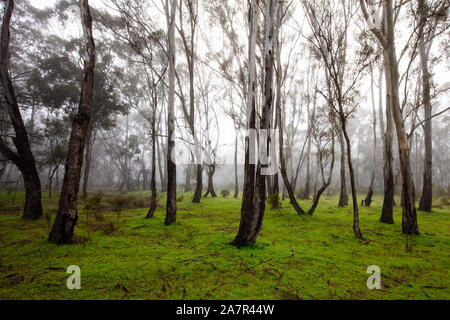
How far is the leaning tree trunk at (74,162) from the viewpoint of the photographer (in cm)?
343

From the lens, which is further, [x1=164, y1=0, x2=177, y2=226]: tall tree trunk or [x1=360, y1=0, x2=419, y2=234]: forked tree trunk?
[x1=164, y1=0, x2=177, y2=226]: tall tree trunk

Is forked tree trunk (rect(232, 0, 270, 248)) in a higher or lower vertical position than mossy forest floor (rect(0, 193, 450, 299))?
higher

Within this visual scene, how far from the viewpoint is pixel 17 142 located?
5219 millimetres

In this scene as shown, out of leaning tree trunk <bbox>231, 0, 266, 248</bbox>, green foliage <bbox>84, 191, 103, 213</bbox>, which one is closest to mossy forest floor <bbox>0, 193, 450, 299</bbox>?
leaning tree trunk <bbox>231, 0, 266, 248</bbox>

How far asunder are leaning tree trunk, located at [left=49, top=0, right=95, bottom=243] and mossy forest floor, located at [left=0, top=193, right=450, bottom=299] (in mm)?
275

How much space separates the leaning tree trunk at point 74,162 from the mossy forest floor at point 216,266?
28 centimetres

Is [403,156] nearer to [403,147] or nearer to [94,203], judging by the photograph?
[403,147]

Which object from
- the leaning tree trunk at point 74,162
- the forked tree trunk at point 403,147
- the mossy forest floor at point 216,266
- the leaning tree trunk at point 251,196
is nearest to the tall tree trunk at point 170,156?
the mossy forest floor at point 216,266

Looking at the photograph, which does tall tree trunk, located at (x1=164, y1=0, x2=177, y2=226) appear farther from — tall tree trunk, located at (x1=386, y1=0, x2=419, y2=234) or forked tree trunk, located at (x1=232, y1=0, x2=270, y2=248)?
tall tree trunk, located at (x1=386, y1=0, x2=419, y2=234)

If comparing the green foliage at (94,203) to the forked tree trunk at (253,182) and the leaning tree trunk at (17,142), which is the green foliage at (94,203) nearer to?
the leaning tree trunk at (17,142)

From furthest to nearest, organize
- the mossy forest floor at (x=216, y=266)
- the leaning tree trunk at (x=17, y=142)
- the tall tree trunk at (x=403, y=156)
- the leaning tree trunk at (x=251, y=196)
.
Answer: the leaning tree trunk at (x=17, y=142), the tall tree trunk at (x=403, y=156), the leaning tree trunk at (x=251, y=196), the mossy forest floor at (x=216, y=266)

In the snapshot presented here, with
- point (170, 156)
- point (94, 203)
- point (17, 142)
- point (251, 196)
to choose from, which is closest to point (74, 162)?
point (170, 156)

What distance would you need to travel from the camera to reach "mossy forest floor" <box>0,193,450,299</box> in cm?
211
